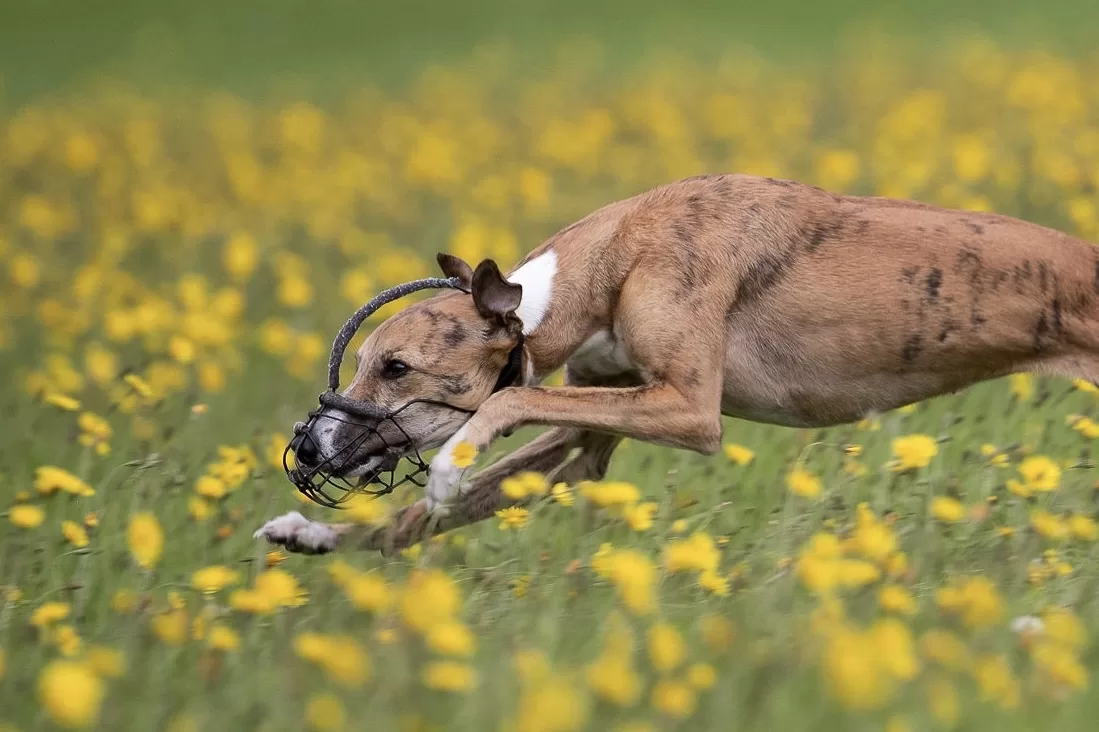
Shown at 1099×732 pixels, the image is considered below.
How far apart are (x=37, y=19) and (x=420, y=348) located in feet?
47.5

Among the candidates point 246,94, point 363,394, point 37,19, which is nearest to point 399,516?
point 363,394

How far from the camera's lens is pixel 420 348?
4.43 meters

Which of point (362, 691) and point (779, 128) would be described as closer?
point (362, 691)

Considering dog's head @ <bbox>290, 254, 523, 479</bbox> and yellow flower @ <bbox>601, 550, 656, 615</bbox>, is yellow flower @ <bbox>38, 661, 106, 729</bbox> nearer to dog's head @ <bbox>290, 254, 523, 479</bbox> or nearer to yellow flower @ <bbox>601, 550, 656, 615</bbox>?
yellow flower @ <bbox>601, 550, 656, 615</bbox>

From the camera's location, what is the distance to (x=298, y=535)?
4.66 meters

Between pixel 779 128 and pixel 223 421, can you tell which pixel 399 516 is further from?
pixel 779 128

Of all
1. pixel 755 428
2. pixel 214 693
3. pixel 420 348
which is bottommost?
pixel 755 428

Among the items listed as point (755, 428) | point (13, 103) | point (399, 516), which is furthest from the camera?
point (13, 103)

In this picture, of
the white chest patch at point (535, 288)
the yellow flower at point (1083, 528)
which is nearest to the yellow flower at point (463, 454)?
the white chest patch at point (535, 288)

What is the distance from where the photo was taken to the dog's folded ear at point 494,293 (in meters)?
4.36

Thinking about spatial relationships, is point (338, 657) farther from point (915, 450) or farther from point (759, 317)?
point (759, 317)

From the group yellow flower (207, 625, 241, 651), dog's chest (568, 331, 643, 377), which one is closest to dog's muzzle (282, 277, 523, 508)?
dog's chest (568, 331, 643, 377)

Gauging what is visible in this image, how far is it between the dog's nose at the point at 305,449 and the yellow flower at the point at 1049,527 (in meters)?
1.84

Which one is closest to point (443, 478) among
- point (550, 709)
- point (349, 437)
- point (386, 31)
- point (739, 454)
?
point (349, 437)
